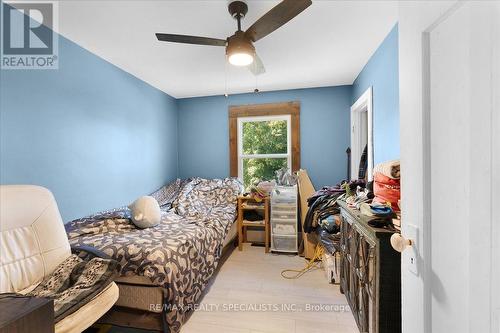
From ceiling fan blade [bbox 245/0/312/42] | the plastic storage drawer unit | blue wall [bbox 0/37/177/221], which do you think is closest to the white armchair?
blue wall [bbox 0/37/177/221]

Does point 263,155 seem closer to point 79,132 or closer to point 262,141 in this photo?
point 262,141

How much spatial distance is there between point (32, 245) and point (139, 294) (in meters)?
0.72

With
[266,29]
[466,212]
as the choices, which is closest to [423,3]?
[466,212]

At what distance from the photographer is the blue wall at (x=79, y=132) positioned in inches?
64.9

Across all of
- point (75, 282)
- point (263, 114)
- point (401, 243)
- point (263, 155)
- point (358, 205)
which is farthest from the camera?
point (263, 155)

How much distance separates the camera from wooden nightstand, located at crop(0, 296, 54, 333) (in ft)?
2.44

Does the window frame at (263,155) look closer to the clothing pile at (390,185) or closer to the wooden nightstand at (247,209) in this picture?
the wooden nightstand at (247,209)

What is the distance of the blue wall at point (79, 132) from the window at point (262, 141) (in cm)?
129

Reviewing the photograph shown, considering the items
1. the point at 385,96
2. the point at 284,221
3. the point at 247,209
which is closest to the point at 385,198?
the point at 385,96

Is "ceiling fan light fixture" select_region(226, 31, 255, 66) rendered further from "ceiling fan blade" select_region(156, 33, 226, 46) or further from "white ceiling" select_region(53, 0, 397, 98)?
"white ceiling" select_region(53, 0, 397, 98)

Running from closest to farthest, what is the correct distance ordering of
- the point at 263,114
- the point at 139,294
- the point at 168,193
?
1. the point at 139,294
2. the point at 168,193
3. the point at 263,114

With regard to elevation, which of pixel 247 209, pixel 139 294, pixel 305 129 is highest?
pixel 305 129

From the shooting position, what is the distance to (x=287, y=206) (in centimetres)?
290

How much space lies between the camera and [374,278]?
3.70ft
